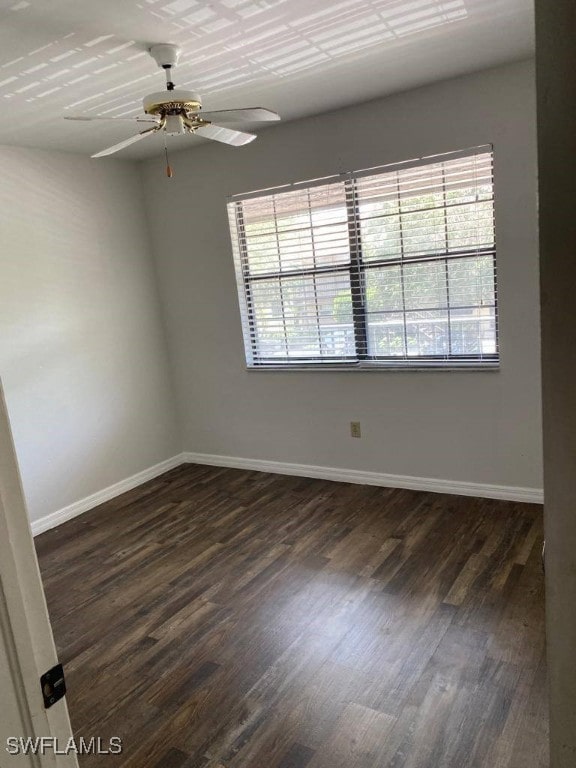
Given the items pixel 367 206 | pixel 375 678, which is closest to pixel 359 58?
pixel 367 206

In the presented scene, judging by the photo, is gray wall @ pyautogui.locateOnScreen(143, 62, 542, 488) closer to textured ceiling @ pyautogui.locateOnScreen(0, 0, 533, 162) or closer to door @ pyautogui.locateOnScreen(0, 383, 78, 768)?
textured ceiling @ pyautogui.locateOnScreen(0, 0, 533, 162)

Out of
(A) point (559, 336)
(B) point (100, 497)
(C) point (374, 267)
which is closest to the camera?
(A) point (559, 336)

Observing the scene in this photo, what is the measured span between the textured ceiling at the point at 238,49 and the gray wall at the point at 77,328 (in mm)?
568

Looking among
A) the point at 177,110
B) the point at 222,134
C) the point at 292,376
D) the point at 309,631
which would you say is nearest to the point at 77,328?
the point at 292,376

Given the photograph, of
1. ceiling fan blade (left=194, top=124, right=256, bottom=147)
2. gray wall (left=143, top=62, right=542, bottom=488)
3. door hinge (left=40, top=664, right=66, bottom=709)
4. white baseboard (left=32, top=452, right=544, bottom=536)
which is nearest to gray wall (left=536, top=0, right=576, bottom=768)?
door hinge (left=40, top=664, right=66, bottom=709)

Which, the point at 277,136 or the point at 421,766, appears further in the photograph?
the point at 277,136

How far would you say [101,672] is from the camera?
7.22ft

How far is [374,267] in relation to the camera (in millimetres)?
3547

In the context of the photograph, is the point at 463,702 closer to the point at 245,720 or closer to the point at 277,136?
the point at 245,720

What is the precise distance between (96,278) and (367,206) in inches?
79.7

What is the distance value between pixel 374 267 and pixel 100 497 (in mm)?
2577

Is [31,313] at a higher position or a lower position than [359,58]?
lower

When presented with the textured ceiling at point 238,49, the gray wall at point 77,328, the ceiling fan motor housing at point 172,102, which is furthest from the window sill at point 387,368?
the ceiling fan motor housing at point 172,102

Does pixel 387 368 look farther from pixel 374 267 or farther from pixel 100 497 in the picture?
pixel 100 497
